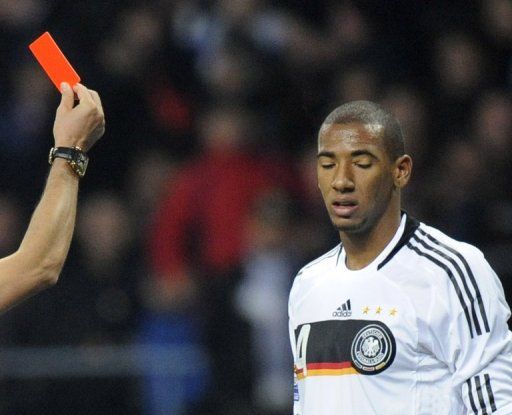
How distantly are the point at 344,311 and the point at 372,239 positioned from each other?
0.28 meters

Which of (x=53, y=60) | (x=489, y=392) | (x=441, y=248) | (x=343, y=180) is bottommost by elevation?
(x=489, y=392)

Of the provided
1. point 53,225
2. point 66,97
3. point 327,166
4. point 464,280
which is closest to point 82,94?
point 66,97

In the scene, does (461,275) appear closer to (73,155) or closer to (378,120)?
(378,120)

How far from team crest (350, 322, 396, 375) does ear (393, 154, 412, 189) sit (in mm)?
524

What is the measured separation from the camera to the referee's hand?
385 cm

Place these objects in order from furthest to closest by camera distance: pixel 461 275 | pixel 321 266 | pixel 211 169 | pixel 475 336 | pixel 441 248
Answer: pixel 211 169, pixel 321 266, pixel 441 248, pixel 461 275, pixel 475 336

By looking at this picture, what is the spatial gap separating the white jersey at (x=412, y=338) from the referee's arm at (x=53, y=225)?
1017 millimetres

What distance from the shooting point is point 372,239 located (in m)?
4.33

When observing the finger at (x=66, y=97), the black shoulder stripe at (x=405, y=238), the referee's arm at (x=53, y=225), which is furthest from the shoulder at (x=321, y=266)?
the finger at (x=66, y=97)

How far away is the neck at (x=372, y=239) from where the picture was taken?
4.32 metres

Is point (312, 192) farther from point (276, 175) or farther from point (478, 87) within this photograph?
point (478, 87)

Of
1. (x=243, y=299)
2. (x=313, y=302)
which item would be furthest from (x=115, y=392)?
(x=313, y=302)

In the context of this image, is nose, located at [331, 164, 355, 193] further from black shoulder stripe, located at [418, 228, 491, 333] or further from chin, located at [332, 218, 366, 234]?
black shoulder stripe, located at [418, 228, 491, 333]

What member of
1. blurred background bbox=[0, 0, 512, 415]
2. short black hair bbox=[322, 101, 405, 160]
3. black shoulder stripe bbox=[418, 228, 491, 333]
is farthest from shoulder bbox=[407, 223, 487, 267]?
blurred background bbox=[0, 0, 512, 415]
